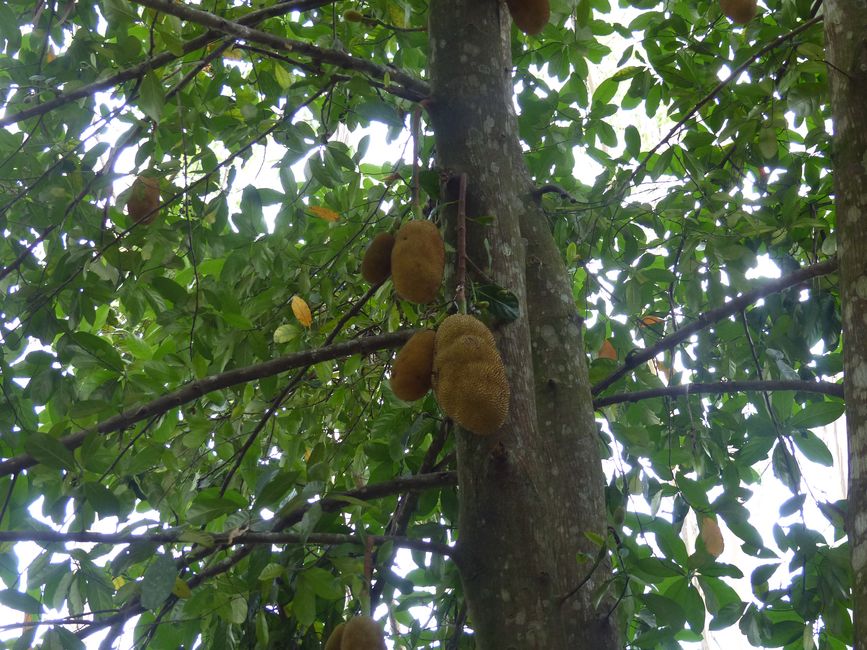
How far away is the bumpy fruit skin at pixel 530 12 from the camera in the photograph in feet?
5.41

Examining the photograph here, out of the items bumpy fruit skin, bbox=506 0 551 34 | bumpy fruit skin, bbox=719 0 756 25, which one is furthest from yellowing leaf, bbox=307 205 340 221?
bumpy fruit skin, bbox=719 0 756 25

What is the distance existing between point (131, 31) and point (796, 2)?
192 centimetres

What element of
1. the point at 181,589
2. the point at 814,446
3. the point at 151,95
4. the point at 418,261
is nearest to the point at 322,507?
the point at 181,589

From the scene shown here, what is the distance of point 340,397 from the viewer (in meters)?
2.30

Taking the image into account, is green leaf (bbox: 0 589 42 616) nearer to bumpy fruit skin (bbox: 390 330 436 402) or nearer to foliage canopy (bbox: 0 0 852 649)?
foliage canopy (bbox: 0 0 852 649)

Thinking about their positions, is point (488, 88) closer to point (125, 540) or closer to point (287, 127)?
point (287, 127)

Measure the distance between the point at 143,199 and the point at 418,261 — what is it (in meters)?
0.83

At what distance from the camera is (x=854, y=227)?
50.3 inches

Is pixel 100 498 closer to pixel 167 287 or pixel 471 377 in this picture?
pixel 167 287

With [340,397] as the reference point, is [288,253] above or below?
above

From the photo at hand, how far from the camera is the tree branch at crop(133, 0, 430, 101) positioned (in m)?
1.34

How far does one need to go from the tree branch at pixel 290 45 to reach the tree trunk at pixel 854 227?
73 centimetres

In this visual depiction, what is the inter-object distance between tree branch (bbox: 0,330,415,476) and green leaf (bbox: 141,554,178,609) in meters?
0.24

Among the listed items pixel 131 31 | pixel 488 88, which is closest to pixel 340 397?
pixel 488 88
